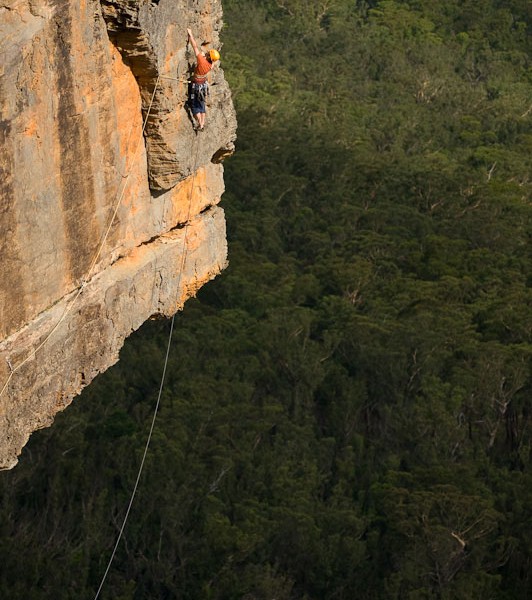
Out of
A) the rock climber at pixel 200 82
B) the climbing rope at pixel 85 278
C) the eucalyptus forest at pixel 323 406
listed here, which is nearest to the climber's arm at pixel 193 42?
the rock climber at pixel 200 82

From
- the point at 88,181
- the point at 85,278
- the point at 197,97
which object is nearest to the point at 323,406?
the point at 197,97

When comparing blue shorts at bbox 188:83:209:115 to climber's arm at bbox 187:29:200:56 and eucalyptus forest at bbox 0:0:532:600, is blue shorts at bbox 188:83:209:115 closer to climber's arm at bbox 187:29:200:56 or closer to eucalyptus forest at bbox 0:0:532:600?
climber's arm at bbox 187:29:200:56

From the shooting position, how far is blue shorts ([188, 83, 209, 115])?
9281 mm

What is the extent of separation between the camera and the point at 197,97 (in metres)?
9.31

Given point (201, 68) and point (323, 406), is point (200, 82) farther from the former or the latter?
point (323, 406)

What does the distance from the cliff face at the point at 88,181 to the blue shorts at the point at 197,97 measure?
0.08 metres

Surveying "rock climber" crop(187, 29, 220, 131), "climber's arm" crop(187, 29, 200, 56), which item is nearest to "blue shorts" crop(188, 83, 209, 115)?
"rock climber" crop(187, 29, 220, 131)

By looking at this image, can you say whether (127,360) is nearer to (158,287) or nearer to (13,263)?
(158,287)

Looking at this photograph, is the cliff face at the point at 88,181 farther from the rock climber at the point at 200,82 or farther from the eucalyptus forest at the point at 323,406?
the eucalyptus forest at the point at 323,406

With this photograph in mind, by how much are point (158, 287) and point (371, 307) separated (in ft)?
86.1

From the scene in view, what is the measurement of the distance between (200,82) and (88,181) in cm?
154

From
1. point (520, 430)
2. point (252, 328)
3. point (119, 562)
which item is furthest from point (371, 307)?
point (119, 562)

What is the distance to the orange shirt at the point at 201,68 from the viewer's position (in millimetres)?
9203

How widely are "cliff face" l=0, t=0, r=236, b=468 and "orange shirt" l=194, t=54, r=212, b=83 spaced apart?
0.32 feet
